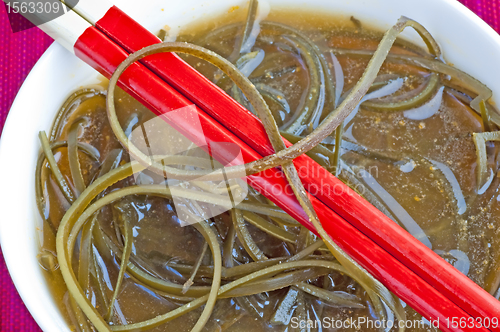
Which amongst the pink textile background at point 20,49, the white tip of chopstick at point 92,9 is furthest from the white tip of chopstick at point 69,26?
the pink textile background at point 20,49

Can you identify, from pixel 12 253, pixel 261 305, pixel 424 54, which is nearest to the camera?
pixel 12 253

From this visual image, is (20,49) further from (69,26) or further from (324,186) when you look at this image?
(324,186)

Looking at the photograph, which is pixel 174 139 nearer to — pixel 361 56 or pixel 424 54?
pixel 361 56

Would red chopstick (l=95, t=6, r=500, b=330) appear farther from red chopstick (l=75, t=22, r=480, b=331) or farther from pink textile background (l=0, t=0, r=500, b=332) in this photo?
pink textile background (l=0, t=0, r=500, b=332)

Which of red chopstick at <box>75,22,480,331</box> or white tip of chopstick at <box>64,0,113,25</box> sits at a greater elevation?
white tip of chopstick at <box>64,0,113,25</box>

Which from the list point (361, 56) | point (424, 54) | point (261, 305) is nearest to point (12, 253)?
point (261, 305)

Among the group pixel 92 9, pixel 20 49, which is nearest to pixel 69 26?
pixel 92 9

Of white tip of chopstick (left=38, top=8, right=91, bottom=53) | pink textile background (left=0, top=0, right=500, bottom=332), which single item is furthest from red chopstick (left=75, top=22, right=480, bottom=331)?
pink textile background (left=0, top=0, right=500, bottom=332)

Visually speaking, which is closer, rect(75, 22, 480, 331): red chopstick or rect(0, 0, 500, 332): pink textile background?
rect(75, 22, 480, 331): red chopstick
